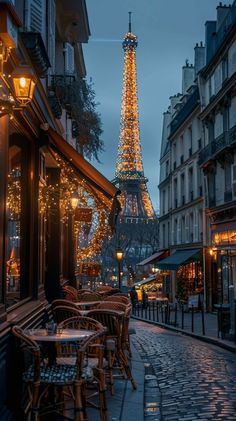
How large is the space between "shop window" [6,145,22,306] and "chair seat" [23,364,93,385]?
1807 mm

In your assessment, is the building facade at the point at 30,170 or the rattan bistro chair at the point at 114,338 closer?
the building facade at the point at 30,170

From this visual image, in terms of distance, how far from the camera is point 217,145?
1185 inches

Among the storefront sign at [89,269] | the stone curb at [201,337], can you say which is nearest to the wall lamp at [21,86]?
the stone curb at [201,337]

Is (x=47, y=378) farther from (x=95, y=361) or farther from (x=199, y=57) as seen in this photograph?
(x=199, y=57)

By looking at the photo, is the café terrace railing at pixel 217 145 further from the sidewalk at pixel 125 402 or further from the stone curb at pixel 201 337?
the sidewalk at pixel 125 402

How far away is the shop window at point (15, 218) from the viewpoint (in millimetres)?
8130

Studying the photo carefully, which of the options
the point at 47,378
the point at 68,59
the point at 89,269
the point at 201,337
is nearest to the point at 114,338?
the point at 47,378

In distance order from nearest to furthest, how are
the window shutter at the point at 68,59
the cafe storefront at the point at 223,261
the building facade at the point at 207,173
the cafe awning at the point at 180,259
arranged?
the window shutter at the point at 68,59
the cafe storefront at the point at 223,261
the building facade at the point at 207,173
the cafe awning at the point at 180,259

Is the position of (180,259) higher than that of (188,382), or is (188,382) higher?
(180,259)

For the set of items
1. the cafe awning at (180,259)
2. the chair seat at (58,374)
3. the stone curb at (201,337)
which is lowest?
the stone curb at (201,337)

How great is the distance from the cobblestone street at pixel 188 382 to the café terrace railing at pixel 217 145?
14.3m

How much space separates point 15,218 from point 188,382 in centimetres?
364

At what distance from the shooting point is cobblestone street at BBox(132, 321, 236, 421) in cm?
742

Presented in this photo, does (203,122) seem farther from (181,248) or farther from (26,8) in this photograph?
(26,8)
